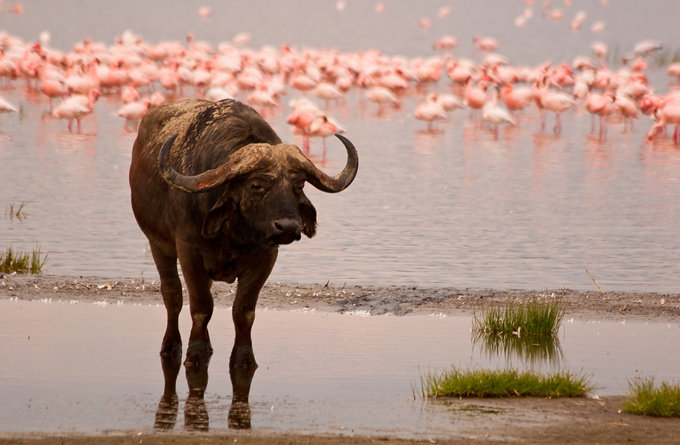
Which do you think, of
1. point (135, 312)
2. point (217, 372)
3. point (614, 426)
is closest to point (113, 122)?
point (135, 312)

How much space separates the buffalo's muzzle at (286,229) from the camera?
795cm

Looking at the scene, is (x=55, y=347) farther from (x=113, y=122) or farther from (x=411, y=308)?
(x=113, y=122)

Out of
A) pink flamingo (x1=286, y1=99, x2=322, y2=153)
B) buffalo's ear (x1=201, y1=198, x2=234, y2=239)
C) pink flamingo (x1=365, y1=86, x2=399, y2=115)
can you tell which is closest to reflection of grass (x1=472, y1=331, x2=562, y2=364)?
buffalo's ear (x1=201, y1=198, x2=234, y2=239)

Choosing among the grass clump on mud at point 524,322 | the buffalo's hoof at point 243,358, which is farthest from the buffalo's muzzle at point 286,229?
the grass clump on mud at point 524,322

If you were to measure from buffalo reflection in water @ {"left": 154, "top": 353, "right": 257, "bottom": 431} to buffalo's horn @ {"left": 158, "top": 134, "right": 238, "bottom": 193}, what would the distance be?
3.96 feet

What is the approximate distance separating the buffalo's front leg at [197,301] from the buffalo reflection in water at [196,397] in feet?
0.18

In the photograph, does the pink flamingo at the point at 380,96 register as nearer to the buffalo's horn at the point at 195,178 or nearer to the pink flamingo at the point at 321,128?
the pink flamingo at the point at 321,128

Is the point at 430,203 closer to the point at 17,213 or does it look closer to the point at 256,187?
the point at 17,213

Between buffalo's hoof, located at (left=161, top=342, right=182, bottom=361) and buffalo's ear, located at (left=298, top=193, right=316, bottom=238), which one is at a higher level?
buffalo's ear, located at (left=298, top=193, right=316, bottom=238)

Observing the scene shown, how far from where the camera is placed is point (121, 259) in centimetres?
1452

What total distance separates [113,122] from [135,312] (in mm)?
21321

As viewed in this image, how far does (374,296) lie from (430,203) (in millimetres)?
8672

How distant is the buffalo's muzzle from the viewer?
26.1 ft

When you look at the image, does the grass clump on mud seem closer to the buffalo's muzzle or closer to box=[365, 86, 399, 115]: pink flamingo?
the buffalo's muzzle
